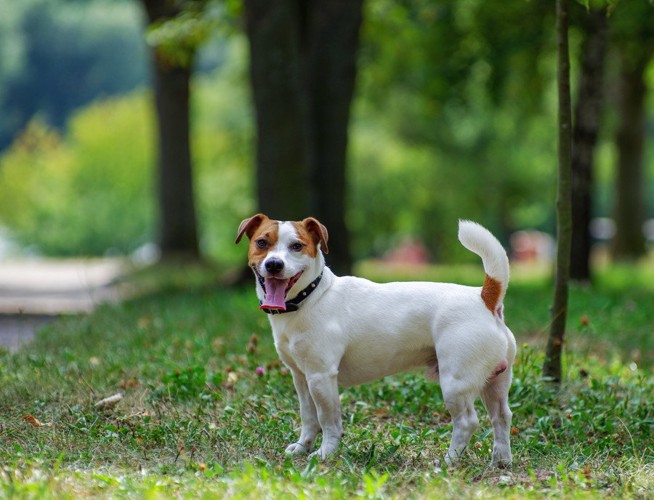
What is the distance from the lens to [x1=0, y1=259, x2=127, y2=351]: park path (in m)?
10.8

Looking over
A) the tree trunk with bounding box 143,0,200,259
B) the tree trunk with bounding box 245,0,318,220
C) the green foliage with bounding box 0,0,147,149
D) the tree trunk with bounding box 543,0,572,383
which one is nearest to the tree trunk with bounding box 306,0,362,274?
the tree trunk with bounding box 245,0,318,220

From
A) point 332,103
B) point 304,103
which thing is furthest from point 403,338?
point 332,103

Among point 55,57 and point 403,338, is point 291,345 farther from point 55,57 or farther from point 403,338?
point 55,57

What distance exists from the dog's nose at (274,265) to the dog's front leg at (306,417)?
2.33ft

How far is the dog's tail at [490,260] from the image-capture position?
5273mm

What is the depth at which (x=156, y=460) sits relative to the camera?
5195 mm

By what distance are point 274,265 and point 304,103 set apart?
802cm

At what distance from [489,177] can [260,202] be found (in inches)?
800

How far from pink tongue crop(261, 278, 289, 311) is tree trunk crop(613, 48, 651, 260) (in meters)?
16.9

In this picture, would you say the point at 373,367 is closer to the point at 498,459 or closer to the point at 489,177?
the point at 498,459

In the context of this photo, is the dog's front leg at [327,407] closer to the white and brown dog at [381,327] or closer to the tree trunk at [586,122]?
the white and brown dog at [381,327]

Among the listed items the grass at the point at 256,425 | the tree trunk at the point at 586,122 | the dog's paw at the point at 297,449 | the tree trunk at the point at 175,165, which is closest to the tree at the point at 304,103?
the tree trunk at the point at 586,122


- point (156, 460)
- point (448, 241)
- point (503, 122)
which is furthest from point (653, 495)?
point (448, 241)

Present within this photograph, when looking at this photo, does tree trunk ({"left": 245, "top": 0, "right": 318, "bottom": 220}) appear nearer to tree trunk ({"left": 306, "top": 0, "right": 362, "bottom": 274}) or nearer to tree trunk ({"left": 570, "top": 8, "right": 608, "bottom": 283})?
tree trunk ({"left": 306, "top": 0, "right": 362, "bottom": 274})
